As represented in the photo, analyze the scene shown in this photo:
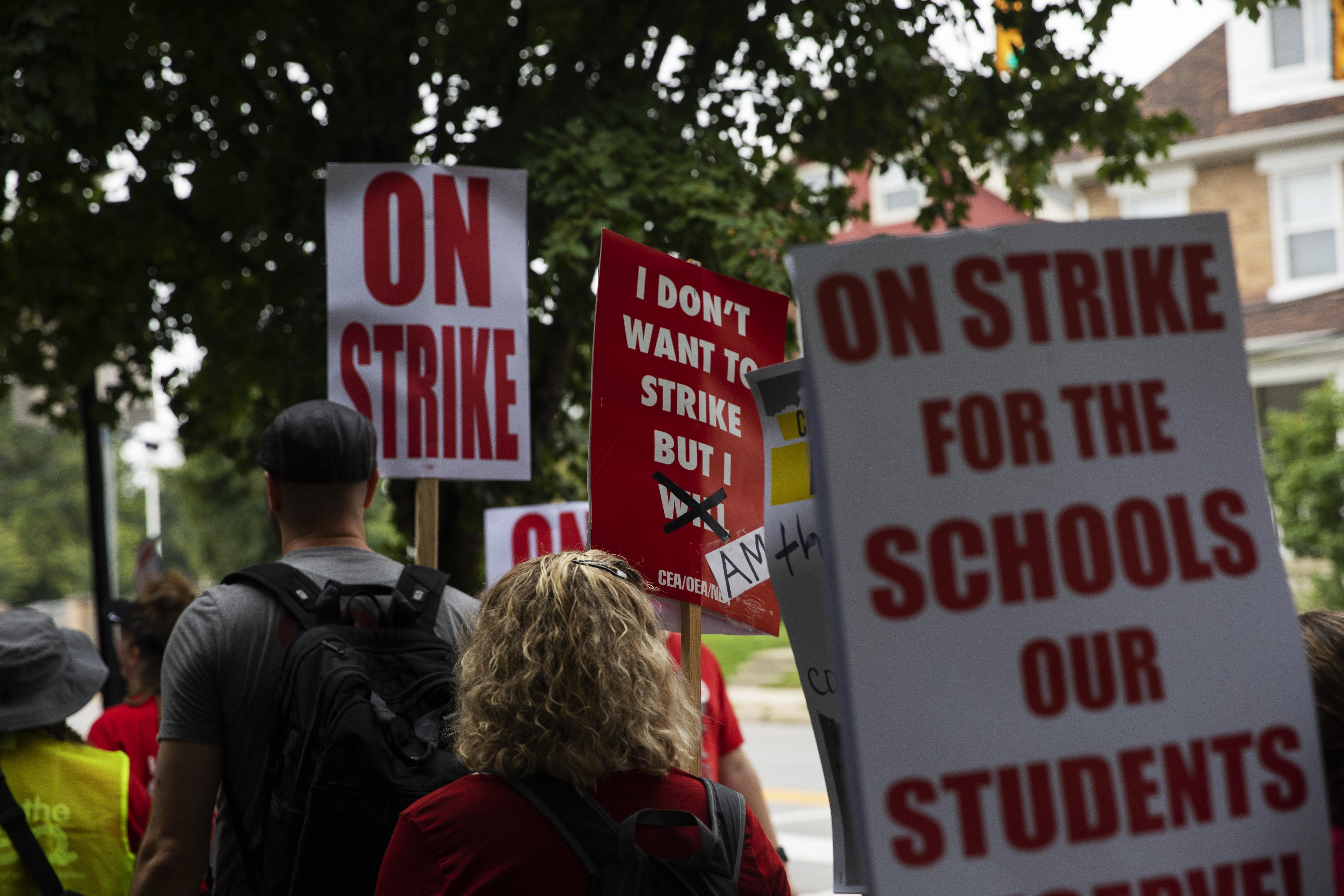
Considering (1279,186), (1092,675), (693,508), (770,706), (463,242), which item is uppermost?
(1279,186)

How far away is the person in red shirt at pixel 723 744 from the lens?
3992mm

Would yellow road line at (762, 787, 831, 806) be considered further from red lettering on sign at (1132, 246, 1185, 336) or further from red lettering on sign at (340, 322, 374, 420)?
red lettering on sign at (1132, 246, 1185, 336)

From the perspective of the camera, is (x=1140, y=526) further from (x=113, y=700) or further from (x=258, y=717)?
(x=113, y=700)

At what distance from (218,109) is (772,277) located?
3388 millimetres

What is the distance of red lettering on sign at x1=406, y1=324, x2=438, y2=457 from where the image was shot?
3.75 meters

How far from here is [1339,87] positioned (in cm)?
2017

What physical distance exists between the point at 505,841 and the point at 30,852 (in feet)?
5.25

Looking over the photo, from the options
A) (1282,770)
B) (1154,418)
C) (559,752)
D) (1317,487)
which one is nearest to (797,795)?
(1317,487)

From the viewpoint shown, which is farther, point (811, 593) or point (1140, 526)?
point (811, 593)

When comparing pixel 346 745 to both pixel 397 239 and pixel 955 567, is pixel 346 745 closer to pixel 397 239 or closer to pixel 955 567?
pixel 955 567

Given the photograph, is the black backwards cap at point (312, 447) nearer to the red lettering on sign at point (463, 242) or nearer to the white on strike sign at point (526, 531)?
the red lettering on sign at point (463, 242)

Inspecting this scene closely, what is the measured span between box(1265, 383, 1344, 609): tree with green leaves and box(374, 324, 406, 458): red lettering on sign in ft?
Result: 46.2

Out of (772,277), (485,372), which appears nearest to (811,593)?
(485,372)

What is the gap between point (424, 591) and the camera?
2.61 m
